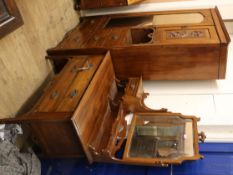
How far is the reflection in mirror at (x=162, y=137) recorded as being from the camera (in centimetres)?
130

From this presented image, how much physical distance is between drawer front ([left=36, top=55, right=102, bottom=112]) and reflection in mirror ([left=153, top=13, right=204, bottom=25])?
597mm

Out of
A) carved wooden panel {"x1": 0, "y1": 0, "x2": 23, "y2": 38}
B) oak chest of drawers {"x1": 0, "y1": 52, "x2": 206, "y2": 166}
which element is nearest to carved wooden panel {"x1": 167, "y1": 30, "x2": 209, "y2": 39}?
oak chest of drawers {"x1": 0, "y1": 52, "x2": 206, "y2": 166}

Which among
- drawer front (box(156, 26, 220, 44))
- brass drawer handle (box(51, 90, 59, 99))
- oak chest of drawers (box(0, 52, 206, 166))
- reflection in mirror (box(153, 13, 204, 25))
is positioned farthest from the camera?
reflection in mirror (box(153, 13, 204, 25))

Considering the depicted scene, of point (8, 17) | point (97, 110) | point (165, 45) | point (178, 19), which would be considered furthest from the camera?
point (178, 19)

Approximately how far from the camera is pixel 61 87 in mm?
1425

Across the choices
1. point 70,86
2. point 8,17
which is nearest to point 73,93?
point 70,86

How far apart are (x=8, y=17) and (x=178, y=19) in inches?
46.5

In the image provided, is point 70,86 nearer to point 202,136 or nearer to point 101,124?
point 101,124

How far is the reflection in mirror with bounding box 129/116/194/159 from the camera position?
4.27ft

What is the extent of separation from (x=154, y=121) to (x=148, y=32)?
713mm

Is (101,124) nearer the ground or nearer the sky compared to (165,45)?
nearer the ground

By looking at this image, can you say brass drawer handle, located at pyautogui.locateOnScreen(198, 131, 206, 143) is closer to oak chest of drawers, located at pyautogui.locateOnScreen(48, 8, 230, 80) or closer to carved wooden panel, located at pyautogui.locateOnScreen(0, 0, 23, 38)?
oak chest of drawers, located at pyautogui.locateOnScreen(48, 8, 230, 80)

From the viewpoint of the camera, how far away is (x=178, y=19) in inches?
75.7

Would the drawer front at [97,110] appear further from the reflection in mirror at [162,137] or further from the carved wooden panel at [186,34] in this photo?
the carved wooden panel at [186,34]
